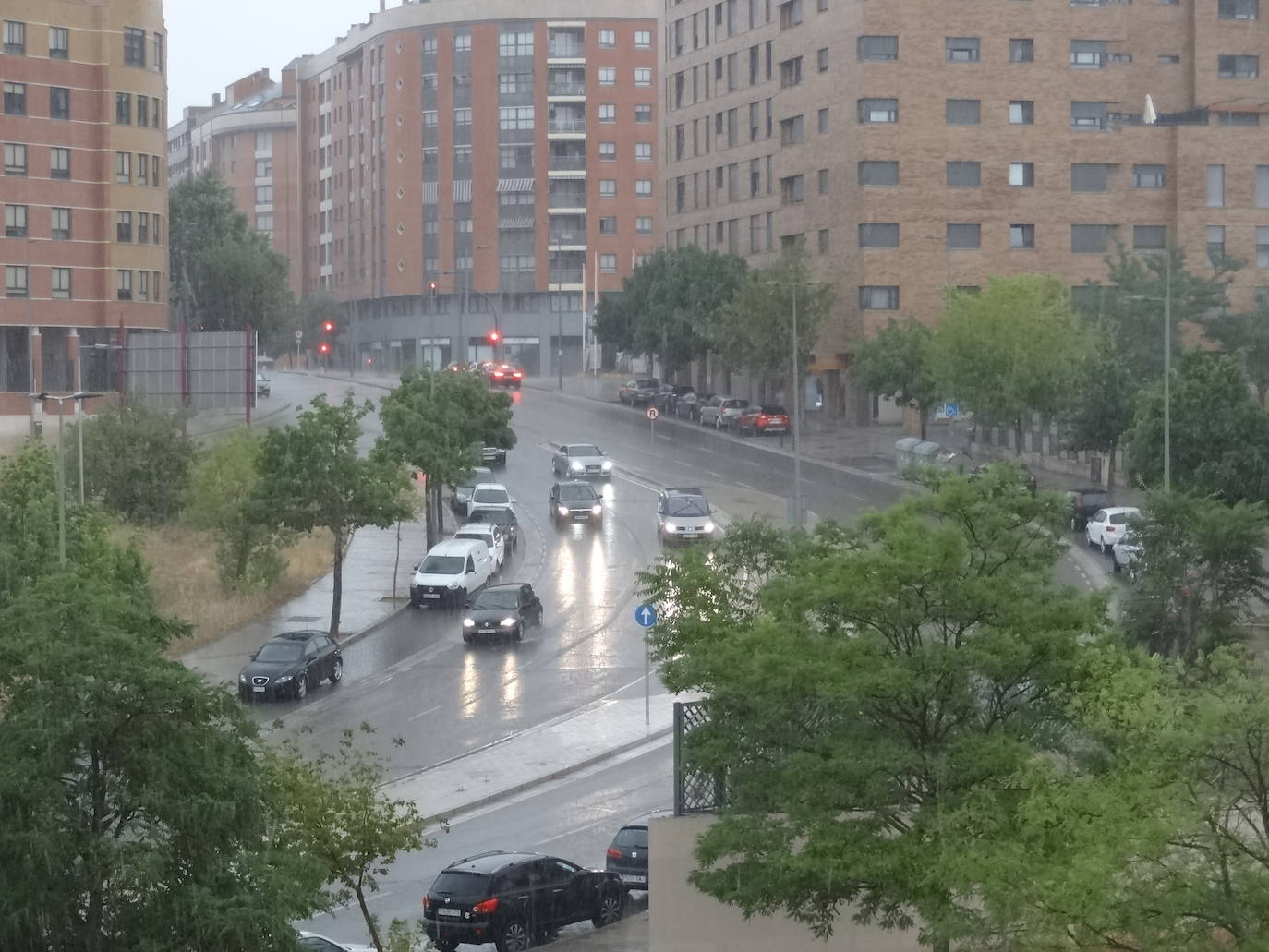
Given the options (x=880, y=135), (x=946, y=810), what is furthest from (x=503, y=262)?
(x=946, y=810)

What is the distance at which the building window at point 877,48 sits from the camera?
83.1 meters

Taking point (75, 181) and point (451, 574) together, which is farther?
point (75, 181)

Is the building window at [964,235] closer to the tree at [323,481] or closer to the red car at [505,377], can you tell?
the red car at [505,377]

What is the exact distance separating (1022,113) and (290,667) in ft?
179

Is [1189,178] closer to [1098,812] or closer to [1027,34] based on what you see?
[1027,34]

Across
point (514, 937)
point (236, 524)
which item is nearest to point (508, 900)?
point (514, 937)

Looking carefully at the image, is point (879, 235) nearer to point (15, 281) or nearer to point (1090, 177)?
point (1090, 177)

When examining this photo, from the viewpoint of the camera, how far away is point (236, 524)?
156 feet

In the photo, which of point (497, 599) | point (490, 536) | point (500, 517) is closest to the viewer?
point (497, 599)

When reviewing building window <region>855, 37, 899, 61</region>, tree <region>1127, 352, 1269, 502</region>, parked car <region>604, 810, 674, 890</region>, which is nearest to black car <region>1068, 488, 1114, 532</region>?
tree <region>1127, 352, 1269, 502</region>

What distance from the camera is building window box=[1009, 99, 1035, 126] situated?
83.9 metres

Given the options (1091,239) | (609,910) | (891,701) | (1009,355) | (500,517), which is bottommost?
(609,910)

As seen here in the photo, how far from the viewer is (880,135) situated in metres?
83.4

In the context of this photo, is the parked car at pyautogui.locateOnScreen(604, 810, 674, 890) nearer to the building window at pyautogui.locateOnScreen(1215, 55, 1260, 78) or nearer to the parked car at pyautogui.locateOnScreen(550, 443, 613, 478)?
the parked car at pyautogui.locateOnScreen(550, 443, 613, 478)
